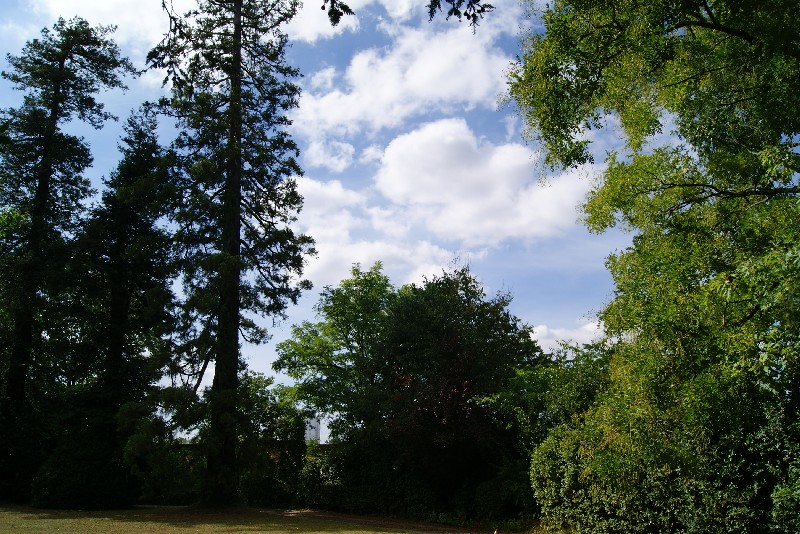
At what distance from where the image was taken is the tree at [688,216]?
992cm

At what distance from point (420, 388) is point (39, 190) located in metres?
18.3

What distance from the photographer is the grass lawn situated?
14562mm

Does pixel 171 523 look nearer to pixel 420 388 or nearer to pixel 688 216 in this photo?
pixel 420 388

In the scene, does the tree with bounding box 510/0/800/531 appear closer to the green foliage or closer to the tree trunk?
the tree trunk

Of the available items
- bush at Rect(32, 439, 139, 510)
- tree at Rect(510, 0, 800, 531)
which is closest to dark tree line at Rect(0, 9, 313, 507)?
bush at Rect(32, 439, 139, 510)

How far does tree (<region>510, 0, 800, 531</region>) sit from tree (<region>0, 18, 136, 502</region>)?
19.0 meters

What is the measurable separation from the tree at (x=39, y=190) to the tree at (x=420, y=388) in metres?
10.8

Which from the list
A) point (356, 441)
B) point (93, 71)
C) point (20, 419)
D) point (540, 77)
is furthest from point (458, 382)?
point (93, 71)

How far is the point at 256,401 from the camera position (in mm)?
20141

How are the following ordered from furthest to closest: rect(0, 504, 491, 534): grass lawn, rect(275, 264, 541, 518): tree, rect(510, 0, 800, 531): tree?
1. rect(275, 264, 541, 518): tree
2. rect(0, 504, 491, 534): grass lawn
3. rect(510, 0, 800, 531): tree

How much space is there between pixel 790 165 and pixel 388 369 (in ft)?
56.5

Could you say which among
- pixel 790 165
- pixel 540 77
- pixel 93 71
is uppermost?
pixel 93 71

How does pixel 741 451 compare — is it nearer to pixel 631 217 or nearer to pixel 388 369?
pixel 631 217

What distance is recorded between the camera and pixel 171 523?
54.4 ft
